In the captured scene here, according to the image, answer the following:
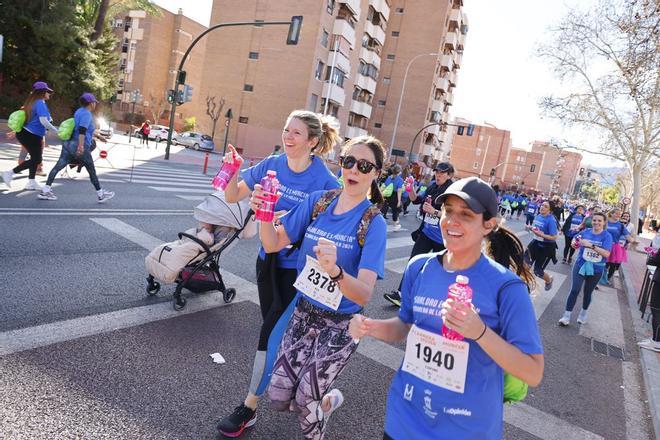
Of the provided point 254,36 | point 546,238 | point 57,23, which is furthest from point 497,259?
point 254,36

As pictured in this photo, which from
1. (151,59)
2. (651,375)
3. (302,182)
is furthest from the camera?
(151,59)

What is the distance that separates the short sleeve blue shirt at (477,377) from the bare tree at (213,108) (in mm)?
44026

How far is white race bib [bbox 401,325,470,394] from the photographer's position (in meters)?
1.85

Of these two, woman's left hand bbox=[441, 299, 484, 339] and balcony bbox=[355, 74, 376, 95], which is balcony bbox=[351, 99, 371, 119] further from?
woman's left hand bbox=[441, 299, 484, 339]

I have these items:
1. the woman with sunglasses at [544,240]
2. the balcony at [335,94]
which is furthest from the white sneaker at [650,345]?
the balcony at [335,94]

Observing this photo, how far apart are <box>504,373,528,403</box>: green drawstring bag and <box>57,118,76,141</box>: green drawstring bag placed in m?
9.00

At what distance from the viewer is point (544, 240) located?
972 cm

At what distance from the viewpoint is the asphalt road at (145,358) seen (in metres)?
3.02

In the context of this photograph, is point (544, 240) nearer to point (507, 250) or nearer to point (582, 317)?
point (582, 317)

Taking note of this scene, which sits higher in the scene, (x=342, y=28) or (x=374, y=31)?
(x=374, y=31)

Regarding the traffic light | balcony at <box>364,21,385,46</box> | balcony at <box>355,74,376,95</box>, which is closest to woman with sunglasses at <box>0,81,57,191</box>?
the traffic light

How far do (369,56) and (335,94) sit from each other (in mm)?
10555

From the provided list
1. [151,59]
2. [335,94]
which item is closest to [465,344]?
[335,94]

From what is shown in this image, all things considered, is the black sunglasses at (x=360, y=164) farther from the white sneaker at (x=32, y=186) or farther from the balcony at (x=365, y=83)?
the balcony at (x=365, y=83)
